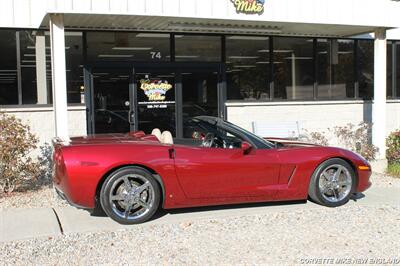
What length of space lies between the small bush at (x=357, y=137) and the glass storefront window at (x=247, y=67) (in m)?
1.84

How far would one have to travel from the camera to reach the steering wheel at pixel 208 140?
22.1 feet

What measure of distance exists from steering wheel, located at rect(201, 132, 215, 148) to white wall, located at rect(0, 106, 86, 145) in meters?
4.31

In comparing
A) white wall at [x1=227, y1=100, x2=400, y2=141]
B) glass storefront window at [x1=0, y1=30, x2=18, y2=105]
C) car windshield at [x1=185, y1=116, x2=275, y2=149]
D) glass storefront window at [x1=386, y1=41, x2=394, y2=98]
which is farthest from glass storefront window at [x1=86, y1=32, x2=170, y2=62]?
glass storefront window at [x1=386, y1=41, x2=394, y2=98]

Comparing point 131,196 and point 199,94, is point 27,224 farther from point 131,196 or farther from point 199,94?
point 199,94

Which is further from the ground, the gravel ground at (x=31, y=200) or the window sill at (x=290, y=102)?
the window sill at (x=290, y=102)

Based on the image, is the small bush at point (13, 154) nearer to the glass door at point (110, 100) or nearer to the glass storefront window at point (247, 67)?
the glass door at point (110, 100)

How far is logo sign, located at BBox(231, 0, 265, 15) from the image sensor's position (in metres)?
9.30

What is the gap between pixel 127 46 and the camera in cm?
1087

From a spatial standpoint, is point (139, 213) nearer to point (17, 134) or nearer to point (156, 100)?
point (17, 134)

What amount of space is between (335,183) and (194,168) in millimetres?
2002

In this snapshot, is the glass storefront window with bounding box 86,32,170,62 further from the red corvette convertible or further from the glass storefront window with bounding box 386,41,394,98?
the glass storefront window with bounding box 386,41,394,98

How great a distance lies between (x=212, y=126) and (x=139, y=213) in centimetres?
154

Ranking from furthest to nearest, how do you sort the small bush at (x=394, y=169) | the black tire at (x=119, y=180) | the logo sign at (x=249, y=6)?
the small bush at (x=394, y=169) < the logo sign at (x=249, y=6) < the black tire at (x=119, y=180)

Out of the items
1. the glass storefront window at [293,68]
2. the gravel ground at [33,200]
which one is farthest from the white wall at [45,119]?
the glass storefront window at [293,68]
